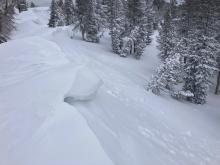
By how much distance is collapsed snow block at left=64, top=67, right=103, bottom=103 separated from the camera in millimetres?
9898

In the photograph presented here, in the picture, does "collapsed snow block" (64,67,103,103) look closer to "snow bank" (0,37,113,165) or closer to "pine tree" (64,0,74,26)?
"snow bank" (0,37,113,165)

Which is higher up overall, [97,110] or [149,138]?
[97,110]

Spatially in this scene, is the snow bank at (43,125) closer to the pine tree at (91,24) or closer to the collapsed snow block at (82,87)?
the collapsed snow block at (82,87)

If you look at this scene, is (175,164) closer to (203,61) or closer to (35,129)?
(35,129)

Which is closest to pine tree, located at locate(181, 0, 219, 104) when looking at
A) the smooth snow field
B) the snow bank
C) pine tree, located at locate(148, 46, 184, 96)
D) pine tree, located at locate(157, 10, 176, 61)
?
pine tree, located at locate(148, 46, 184, 96)

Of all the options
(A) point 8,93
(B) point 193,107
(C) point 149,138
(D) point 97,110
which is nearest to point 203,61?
(B) point 193,107

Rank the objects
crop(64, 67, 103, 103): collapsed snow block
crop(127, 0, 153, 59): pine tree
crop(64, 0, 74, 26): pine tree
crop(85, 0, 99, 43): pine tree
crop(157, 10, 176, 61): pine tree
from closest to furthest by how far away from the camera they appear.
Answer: crop(64, 67, 103, 103): collapsed snow block → crop(157, 10, 176, 61): pine tree → crop(127, 0, 153, 59): pine tree → crop(85, 0, 99, 43): pine tree → crop(64, 0, 74, 26): pine tree

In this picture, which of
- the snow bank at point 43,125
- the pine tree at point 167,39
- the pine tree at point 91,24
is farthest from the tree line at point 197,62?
the pine tree at point 91,24

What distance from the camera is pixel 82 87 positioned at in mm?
10828

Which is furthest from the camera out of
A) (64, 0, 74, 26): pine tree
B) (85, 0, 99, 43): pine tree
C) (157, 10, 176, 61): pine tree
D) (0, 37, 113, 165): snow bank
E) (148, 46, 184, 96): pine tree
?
(64, 0, 74, 26): pine tree

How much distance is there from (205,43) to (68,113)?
2340 cm

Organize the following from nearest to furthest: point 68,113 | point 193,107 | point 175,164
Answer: point 68,113 < point 175,164 < point 193,107

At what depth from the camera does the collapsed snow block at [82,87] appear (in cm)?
990

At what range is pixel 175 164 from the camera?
11094 millimetres
